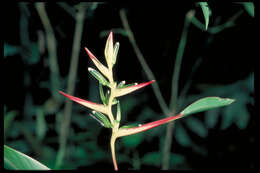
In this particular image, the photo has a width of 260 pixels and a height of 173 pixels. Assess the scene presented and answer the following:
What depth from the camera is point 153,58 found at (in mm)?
883

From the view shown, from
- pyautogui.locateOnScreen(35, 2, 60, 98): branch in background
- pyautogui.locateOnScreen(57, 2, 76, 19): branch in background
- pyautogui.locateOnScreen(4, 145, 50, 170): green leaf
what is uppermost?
pyautogui.locateOnScreen(57, 2, 76, 19): branch in background

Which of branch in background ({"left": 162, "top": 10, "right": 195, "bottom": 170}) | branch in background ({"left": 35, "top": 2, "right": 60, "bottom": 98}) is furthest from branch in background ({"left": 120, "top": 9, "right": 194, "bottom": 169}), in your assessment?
branch in background ({"left": 35, "top": 2, "right": 60, "bottom": 98})

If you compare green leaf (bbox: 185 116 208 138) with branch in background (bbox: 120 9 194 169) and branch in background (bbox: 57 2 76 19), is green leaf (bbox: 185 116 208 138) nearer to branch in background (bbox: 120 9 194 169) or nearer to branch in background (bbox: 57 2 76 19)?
branch in background (bbox: 120 9 194 169)

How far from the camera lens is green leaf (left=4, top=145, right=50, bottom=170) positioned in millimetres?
203

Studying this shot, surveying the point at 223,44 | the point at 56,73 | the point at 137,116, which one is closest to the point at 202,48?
the point at 223,44

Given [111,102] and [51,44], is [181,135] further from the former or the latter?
[111,102]

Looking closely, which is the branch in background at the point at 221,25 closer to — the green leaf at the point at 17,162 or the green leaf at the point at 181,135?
the green leaf at the point at 181,135

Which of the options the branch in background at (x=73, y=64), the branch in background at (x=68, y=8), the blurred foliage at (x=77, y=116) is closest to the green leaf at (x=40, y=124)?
the blurred foliage at (x=77, y=116)

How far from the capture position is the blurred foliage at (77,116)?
778 mm

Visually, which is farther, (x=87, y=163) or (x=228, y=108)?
(x=87, y=163)

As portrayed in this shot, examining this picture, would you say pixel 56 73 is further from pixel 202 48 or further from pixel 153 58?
pixel 202 48

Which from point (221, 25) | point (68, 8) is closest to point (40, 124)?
point (68, 8)

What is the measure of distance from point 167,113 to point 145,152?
197 mm

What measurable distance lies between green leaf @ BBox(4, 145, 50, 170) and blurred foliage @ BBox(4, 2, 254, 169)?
59 centimetres
